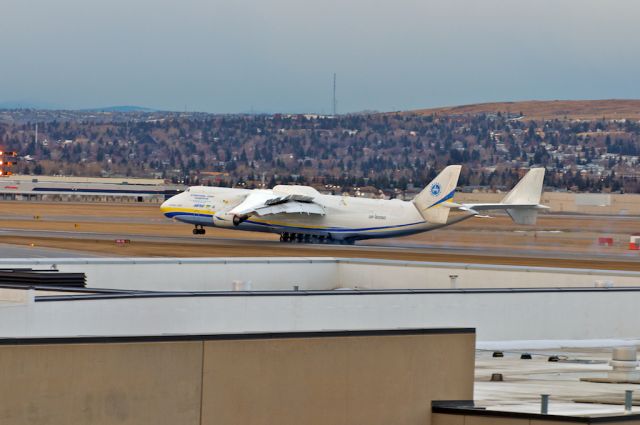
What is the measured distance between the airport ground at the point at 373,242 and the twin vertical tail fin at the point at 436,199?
2.29 m

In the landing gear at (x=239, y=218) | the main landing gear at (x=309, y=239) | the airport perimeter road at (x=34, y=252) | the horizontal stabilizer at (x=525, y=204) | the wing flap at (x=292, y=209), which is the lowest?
the airport perimeter road at (x=34, y=252)

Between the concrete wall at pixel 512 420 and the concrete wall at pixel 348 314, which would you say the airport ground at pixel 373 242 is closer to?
the concrete wall at pixel 348 314

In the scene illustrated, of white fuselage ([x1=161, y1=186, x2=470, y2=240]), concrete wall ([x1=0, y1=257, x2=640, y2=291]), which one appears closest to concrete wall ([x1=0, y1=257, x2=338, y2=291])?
concrete wall ([x1=0, y1=257, x2=640, y2=291])

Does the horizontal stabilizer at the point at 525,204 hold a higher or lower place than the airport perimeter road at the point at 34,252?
higher

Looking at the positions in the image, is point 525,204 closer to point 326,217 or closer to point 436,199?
point 436,199

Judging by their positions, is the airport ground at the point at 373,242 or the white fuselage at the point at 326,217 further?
the white fuselage at the point at 326,217

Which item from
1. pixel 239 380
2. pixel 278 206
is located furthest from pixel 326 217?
pixel 239 380

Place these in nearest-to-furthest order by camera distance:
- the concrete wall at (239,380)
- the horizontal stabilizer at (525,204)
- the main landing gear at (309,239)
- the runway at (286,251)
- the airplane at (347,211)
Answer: the concrete wall at (239,380)
the runway at (286,251)
the airplane at (347,211)
the horizontal stabilizer at (525,204)
the main landing gear at (309,239)

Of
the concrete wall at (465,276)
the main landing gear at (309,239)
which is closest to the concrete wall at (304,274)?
the concrete wall at (465,276)

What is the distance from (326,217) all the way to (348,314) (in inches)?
2030

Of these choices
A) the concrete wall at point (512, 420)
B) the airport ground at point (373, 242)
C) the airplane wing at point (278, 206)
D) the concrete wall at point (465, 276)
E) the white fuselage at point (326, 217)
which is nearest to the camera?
the concrete wall at point (512, 420)

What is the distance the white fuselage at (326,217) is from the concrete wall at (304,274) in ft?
107

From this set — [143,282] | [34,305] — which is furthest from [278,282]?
[34,305]

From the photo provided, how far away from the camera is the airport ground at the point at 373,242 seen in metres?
75.5
